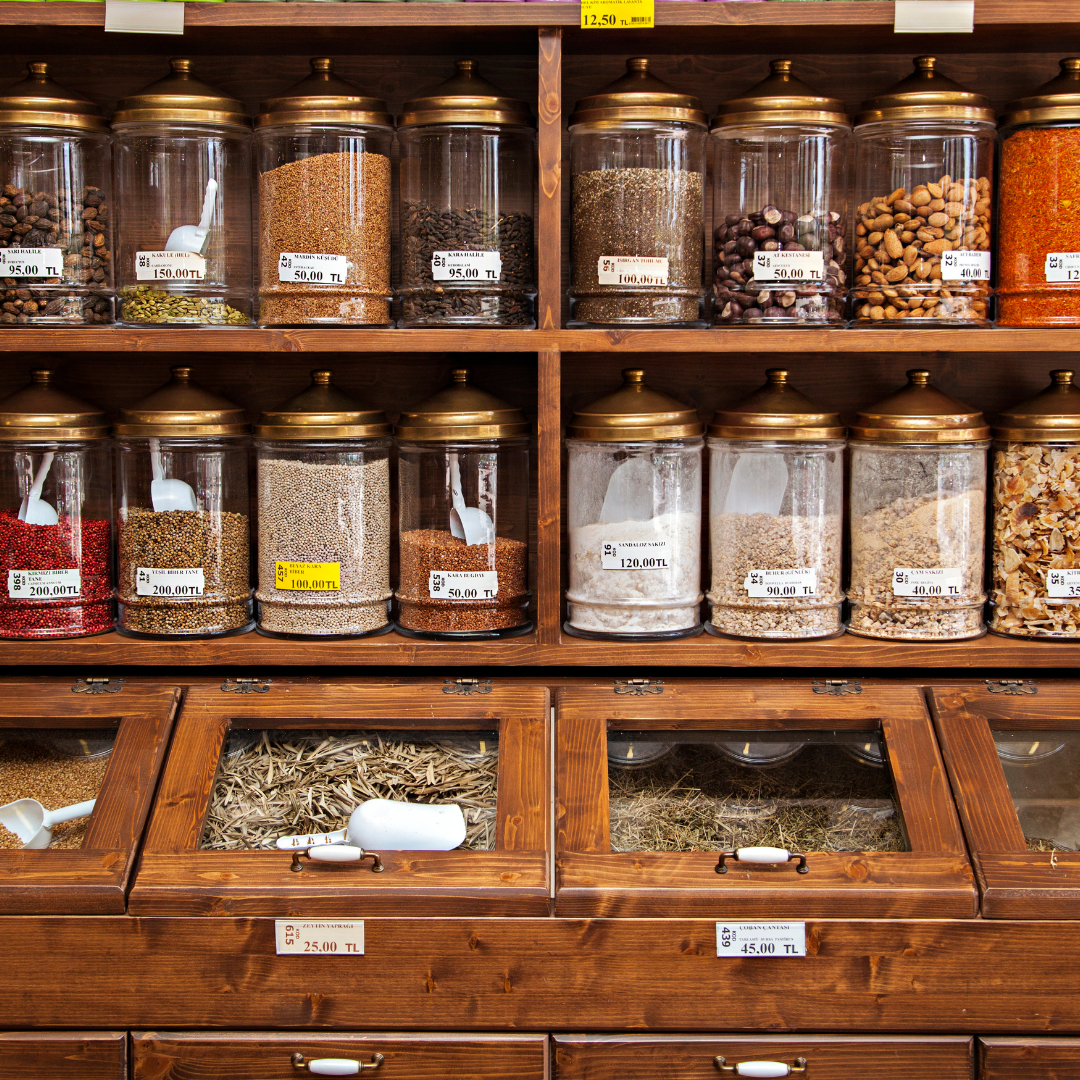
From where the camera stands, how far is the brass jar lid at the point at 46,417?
1.77 meters

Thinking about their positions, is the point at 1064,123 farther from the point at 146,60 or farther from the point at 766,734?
the point at 146,60

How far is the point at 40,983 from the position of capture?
1429 mm

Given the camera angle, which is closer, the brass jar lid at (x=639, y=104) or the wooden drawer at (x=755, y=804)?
the wooden drawer at (x=755, y=804)

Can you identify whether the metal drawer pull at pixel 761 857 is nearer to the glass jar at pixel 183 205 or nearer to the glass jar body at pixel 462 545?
the glass jar body at pixel 462 545

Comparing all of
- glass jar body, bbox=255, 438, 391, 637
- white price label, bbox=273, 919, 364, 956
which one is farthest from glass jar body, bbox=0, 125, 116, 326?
white price label, bbox=273, 919, 364, 956

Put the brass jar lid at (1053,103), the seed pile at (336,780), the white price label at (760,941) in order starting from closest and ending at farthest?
the white price label at (760,941) < the seed pile at (336,780) < the brass jar lid at (1053,103)

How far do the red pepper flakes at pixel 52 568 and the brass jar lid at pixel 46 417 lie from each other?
0.46ft

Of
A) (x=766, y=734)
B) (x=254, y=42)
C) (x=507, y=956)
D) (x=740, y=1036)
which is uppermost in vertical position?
A: (x=254, y=42)

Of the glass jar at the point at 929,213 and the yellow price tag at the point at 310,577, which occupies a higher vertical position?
the glass jar at the point at 929,213

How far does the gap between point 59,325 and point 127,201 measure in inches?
9.3

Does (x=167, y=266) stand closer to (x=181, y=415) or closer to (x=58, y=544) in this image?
(x=181, y=415)

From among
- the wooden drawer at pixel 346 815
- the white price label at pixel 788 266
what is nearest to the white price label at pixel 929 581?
the white price label at pixel 788 266

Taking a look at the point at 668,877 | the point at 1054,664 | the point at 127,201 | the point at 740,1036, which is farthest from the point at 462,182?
the point at 740,1036

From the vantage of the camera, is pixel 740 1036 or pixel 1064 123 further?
pixel 1064 123
